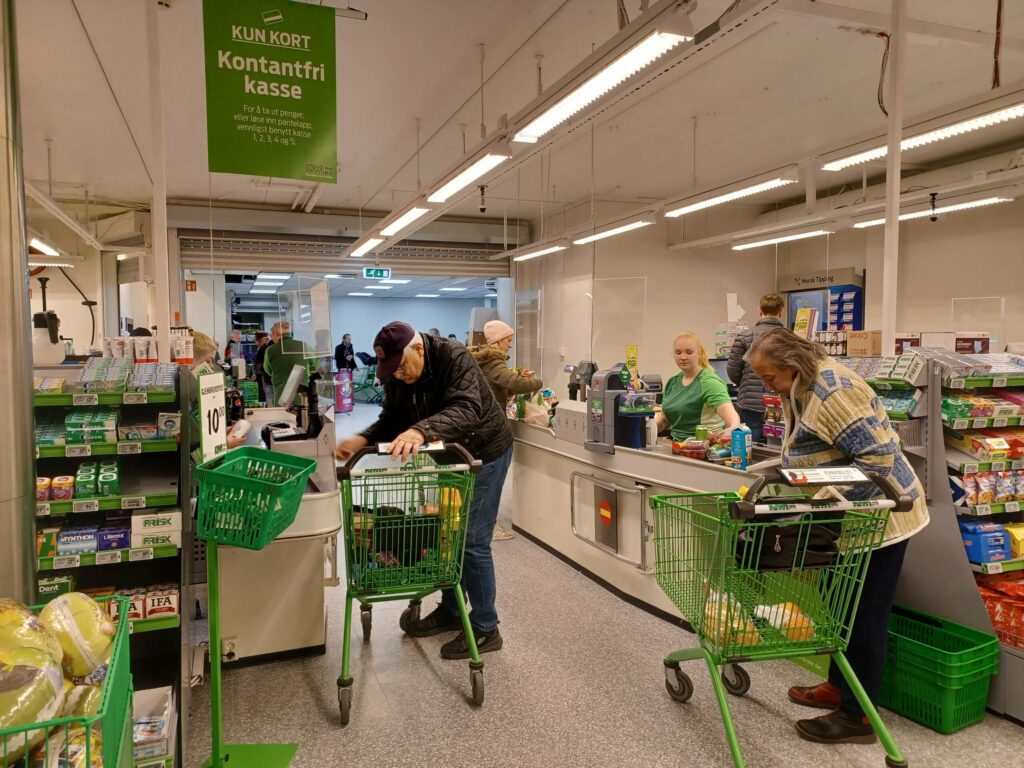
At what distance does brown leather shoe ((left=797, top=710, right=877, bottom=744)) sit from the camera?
2664 millimetres

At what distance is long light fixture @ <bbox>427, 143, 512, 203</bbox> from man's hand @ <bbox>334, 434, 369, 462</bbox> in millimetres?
2557

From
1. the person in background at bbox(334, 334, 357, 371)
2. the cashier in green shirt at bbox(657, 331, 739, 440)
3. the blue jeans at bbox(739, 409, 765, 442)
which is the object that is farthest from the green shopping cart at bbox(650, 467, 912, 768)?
the person in background at bbox(334, 334, 357, 371)

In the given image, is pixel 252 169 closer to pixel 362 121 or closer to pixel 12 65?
pixel 12 65

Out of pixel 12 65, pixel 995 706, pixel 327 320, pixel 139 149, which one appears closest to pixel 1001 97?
pixel 995 706

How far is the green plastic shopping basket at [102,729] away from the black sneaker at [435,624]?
250 cm

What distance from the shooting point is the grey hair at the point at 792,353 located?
101 inches

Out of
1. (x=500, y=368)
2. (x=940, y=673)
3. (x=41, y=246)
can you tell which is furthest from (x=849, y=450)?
(x=41, y=246)

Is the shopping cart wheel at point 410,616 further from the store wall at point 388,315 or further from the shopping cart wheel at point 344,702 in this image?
the store wall at point 388,315

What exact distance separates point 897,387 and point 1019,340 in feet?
18.4

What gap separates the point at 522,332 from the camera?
38.4ft

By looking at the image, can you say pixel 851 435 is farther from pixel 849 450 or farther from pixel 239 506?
pixel 239 506

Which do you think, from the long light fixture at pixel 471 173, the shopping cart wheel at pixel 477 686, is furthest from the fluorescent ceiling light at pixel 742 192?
the shopping cart wheel at pixel 477 686

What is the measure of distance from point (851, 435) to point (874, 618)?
0.78 metres

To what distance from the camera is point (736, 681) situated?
3.06 metres
